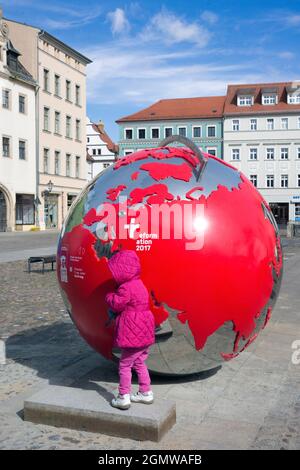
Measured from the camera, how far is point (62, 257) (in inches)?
197

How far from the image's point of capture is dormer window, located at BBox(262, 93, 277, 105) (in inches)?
2527

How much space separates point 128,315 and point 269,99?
64412mm

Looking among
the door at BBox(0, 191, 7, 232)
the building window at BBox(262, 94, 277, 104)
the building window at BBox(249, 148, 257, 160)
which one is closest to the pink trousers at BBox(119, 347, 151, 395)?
the door at BBox(0, 191, 7, 232)

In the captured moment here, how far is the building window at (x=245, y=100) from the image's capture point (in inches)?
2566

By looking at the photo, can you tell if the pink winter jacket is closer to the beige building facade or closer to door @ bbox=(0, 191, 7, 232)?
door @ bbox=(0, 191, 7, 232)

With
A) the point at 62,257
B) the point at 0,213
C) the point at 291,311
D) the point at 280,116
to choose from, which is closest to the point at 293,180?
the point at 280,116

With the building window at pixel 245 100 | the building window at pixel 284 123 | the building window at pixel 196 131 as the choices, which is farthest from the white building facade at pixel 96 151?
the building window at pixel 284 123

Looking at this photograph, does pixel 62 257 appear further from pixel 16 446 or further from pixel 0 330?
pixel 0 330

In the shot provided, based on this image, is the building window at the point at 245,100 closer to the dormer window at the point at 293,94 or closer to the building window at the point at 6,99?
the dormer window at the point at 293,94

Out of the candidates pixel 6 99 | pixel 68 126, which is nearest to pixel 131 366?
pixel 6 99

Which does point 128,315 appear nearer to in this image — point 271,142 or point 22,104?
point 22,104

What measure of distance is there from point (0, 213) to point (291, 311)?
33.0m

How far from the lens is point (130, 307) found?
416cm
